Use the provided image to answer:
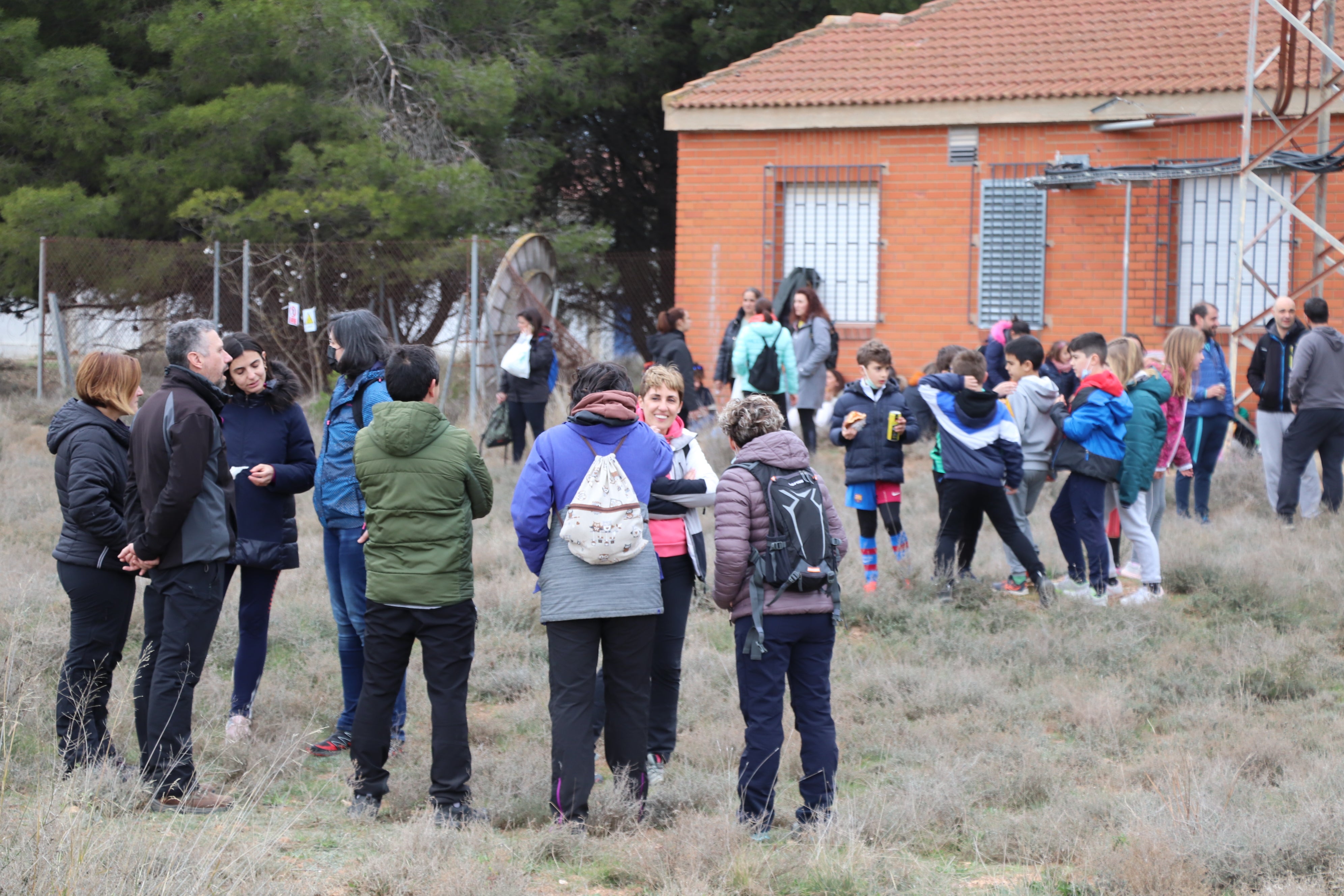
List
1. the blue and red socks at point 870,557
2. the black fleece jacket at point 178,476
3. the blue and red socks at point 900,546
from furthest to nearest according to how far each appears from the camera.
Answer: the blue and red socks at point 900,546 < the blue and red socks at point 870,557 < the black fleece jacket at point 178,476

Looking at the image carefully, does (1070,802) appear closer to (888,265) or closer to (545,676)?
(545,676)

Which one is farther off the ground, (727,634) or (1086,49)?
(1086,49)

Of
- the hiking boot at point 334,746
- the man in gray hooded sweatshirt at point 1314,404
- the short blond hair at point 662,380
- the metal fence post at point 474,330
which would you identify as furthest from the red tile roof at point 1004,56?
the hiking boot at point 334,746

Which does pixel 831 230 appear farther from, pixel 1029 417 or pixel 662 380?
Answer: pixel 662 380

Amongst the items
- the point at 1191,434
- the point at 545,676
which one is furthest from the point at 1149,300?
the point at 545,676

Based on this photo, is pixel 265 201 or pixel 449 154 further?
pixel 449 154

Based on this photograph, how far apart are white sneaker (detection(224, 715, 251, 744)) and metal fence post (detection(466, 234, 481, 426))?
29.7 ft

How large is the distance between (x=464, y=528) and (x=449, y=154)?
1320 centimetres

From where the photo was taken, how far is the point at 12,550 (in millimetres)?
8961

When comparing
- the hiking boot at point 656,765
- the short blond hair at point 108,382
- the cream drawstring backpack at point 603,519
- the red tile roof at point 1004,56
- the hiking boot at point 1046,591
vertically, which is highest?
the red tile roof at point 1004,56

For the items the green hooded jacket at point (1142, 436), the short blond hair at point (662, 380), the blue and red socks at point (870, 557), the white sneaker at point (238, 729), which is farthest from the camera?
the blue and red socks at point (870, 557)

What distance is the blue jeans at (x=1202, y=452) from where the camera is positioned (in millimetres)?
10461

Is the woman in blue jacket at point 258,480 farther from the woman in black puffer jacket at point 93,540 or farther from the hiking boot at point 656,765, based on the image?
the hiking boot at point 656,765

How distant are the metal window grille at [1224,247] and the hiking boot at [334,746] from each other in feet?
37.5
